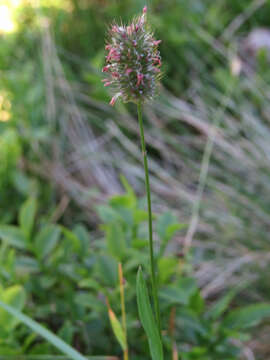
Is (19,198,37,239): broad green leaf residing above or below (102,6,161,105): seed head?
below

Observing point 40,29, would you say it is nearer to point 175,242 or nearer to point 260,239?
point 175,242

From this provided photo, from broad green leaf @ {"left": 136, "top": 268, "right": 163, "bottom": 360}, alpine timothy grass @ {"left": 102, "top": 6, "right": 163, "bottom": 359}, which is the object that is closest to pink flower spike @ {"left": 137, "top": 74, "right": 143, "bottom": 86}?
alpine timothy grass @ {"left": 102, "top": 6, "right": 163, "bottom": 359}

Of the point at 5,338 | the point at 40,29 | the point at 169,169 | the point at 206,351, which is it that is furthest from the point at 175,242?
the point at 40,29

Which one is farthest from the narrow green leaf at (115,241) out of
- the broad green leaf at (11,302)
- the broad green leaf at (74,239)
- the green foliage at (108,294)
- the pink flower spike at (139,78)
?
the pink flower spike at (139,78)

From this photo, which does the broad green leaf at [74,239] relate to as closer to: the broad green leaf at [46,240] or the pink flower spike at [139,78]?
the broad green leaf at [46,240]

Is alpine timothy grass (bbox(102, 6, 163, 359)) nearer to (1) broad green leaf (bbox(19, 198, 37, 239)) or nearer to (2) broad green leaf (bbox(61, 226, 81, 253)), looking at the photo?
(2) broad green leaf (bbox(61, 226, 81, 253))
